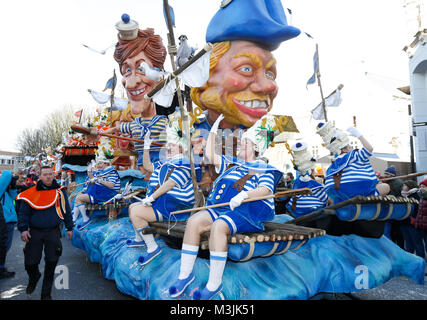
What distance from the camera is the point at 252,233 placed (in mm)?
2963

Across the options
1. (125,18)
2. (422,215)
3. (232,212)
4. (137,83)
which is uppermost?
(125,18)

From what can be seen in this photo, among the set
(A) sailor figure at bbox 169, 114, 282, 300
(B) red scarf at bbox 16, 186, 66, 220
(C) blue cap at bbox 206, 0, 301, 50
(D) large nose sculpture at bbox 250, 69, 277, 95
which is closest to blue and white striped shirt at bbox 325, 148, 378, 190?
(A) sailor figure at bbox 169, 114, 282, 300

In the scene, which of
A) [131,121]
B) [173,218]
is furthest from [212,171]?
[131,121]

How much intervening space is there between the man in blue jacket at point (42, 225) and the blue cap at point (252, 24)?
318 cm

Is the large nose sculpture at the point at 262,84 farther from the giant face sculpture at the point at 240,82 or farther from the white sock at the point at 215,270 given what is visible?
the white sock at the point at 215,270

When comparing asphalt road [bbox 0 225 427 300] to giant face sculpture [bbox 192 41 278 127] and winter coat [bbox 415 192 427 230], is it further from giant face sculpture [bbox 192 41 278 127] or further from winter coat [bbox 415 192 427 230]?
giant face sculpture [bbox 192 41 278 127]

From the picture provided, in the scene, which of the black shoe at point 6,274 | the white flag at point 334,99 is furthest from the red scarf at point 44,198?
the white flag at point 334,99

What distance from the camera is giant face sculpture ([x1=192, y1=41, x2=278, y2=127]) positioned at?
493cm

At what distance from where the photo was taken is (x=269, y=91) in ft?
16.6

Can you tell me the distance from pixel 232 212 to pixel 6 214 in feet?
12.0

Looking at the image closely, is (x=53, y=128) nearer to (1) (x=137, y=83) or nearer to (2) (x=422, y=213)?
(1) (x=137, y=83)

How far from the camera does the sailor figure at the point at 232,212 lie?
2738 millimetres

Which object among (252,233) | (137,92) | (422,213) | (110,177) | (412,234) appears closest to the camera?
(252,233)

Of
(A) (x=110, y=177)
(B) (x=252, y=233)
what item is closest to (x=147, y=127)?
(A) (x=110, y=177)
